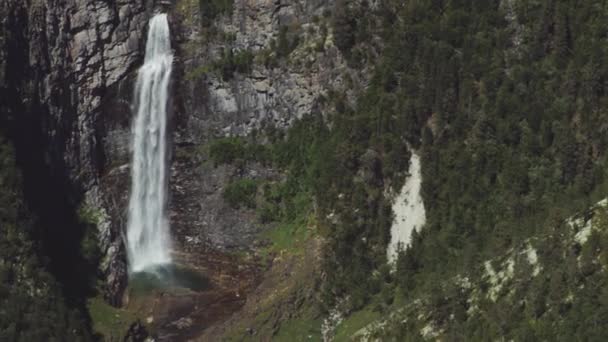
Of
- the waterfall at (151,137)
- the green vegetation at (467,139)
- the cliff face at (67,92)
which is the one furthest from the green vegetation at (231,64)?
the green vegetation at (467,139)

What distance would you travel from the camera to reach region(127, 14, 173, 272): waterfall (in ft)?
267

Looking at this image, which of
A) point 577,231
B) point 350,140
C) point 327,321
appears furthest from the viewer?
point 350,140

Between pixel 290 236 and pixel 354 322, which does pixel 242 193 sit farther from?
pixel 354 322

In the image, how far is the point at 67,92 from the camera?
78.8m

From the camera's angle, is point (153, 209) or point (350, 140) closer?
point (350, 140)

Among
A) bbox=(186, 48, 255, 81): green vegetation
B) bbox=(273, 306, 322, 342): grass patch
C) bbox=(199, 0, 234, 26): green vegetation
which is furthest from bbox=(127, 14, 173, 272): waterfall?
bbox=(273, 306, 322, 342): grass patch

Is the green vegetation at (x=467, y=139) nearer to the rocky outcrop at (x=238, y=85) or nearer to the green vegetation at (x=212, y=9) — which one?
the rocky outcrop at (x=238, y=85)

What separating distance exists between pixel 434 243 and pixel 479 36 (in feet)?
40.1

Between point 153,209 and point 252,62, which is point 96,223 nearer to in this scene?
point 153,209

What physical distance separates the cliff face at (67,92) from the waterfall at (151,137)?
1077mm

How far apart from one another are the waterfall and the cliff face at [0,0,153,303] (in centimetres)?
108

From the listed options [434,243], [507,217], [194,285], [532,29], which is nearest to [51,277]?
[194,285]

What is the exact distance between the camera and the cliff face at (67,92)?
74.7 meters

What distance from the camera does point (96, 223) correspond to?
256 ft
